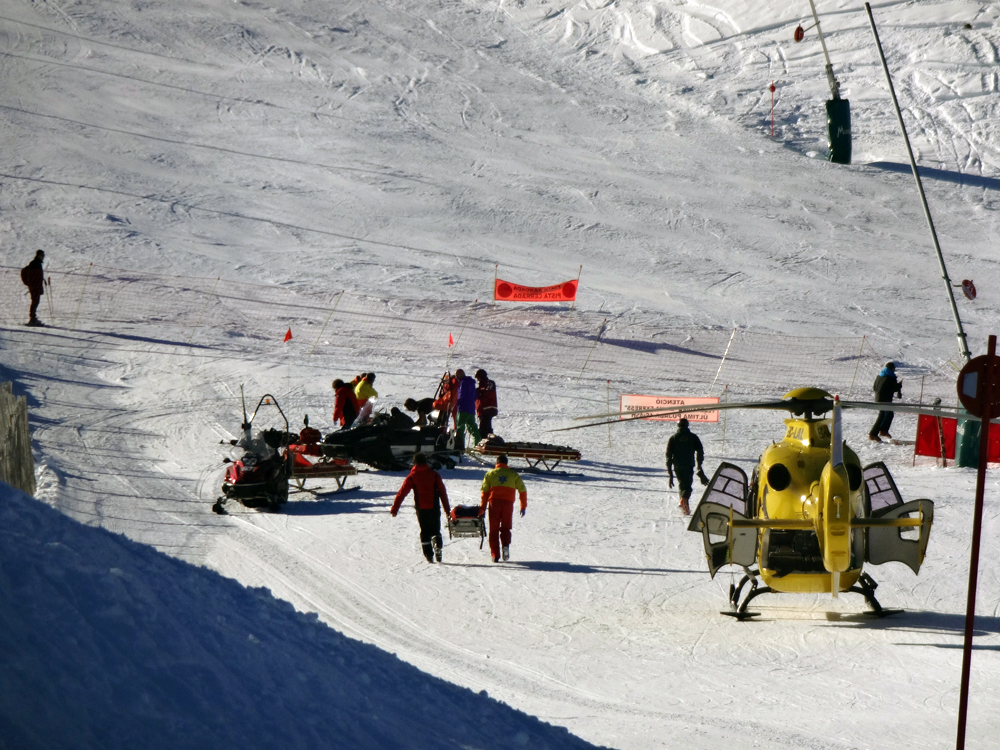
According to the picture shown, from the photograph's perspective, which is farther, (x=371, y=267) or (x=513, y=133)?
(x=513, y=133)

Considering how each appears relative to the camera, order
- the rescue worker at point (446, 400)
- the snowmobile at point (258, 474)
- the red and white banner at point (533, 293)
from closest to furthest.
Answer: the snowmobile at point (258, 474), the rescue worker at point (446, 400), the red and white banner at point (533, 293)

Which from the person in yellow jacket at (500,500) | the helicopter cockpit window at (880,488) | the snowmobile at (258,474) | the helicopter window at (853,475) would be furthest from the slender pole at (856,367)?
the helicopter window at (853,475)

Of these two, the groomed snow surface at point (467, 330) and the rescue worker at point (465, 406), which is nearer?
the groomed snow surface at point (467, 330)

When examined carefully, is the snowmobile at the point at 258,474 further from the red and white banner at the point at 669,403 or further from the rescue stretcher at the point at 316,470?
the red and white banner at the point at 669,403

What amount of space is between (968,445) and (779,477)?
330 inches

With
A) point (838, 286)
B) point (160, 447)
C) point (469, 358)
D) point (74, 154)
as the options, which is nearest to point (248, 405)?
point (160, 447)

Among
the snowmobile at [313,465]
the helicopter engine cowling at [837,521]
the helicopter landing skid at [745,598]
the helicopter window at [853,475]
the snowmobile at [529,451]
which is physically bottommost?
the helicopter landing skid at [745,598]

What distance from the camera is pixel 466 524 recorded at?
13125 millimetres

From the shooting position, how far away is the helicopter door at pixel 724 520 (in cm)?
1068

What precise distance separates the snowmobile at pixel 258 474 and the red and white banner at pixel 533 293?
40.4 feet

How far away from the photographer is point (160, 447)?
17734 mm

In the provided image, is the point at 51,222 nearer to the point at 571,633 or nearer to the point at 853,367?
the point at 853,367

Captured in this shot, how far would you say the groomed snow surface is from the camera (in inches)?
289

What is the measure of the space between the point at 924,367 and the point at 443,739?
68.7 feet
